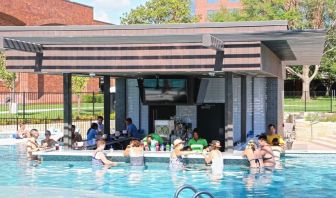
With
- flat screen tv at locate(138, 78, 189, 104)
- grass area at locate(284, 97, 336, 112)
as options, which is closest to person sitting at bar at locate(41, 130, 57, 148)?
flat screen tv at locate(138, 78, 189, 104)

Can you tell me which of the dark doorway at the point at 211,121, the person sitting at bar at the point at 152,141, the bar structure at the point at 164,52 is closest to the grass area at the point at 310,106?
the dark doorway at the point at 211,121

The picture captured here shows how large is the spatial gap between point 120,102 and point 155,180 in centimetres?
980

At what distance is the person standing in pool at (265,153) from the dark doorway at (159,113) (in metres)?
7.04

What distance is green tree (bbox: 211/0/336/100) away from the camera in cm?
6288

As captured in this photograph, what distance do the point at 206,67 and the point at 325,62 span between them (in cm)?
5052

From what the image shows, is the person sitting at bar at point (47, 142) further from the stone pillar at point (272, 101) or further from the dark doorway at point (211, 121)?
the stone pillar at point (272, 101)

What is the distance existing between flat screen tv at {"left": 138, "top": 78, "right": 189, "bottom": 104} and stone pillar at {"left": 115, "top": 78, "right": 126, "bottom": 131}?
3501 mm

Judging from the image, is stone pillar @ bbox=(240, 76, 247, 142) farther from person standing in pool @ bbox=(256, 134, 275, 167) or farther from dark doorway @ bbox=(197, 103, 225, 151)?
person standing in pool @ bbox=(256, 134, 275, 167)

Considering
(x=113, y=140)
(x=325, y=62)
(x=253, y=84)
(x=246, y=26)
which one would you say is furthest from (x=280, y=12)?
(x=246, y=26)

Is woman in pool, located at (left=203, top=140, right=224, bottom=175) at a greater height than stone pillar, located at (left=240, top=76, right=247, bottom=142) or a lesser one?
lesser

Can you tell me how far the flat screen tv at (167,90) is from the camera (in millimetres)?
22562

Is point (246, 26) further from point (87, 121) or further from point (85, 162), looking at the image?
point (87, 121)

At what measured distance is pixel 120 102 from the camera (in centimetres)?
2620

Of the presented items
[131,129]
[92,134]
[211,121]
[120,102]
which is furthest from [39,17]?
[92,134]
